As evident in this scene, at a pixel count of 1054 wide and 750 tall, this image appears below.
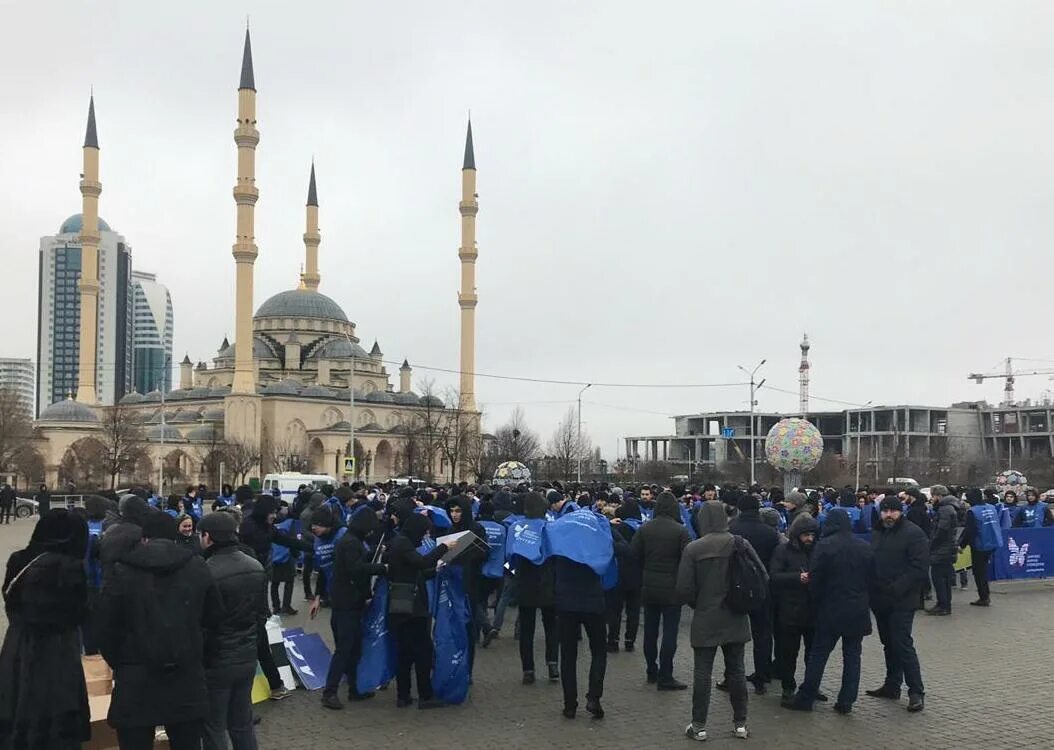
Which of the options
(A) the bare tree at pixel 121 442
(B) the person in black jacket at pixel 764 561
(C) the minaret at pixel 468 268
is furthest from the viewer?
(C) the minaret at pixel 468 268

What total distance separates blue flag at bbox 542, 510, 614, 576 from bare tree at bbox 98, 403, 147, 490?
5139 cm

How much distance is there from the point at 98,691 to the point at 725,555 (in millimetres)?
5002

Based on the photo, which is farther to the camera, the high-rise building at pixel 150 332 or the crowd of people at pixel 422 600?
the high-rise building at pixel 150 332

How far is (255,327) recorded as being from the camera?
87.4 m

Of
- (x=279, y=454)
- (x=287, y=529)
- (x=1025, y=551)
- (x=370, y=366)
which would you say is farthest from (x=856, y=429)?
(x=287, y=529)

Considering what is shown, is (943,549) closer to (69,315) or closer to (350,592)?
(350,592)

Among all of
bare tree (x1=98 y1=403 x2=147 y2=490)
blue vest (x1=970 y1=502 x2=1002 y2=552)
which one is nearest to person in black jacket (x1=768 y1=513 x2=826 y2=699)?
blue vest (x1=970 y1=502 x2=1002 y2=552)

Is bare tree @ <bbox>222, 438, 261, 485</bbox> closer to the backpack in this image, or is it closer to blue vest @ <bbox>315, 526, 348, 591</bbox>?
blue vest @ <bbox>315, 526, 348, 591</bbox>

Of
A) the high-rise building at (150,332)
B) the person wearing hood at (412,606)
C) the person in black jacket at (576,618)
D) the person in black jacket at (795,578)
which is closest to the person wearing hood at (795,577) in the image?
the person in black jacket at (795,578)

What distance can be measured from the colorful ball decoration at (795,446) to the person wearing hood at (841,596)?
27652mm

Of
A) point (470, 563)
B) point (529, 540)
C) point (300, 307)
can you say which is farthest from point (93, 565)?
point (300, 307)

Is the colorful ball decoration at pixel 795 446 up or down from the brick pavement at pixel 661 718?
up

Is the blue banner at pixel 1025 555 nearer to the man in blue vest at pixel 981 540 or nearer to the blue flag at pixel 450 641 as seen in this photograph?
the man in blue vest at pixel 981 540

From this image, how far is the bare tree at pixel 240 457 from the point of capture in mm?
61125
